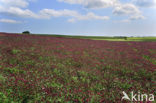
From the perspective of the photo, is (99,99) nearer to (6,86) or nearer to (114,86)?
(114,86)

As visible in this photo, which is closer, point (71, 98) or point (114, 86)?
point (71, 98)

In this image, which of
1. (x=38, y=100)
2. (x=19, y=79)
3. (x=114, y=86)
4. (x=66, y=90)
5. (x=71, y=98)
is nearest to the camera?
(x=38, y=100)

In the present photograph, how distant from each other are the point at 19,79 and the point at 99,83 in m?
4.12

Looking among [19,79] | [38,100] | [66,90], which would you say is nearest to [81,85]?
[66,90]

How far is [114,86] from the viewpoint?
614 cm

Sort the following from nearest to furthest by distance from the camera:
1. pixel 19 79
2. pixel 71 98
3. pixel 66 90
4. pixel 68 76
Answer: pixel 71 98 < pixel 66 90 < pixel 19 79 < pixel 68 76

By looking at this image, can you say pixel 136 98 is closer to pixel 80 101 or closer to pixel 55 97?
pixel 80 101

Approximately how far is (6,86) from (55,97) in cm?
225

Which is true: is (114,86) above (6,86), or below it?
below

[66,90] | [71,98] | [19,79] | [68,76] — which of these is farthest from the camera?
[68,76]

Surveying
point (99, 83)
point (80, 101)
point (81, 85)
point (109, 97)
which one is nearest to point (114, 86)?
point (99, 83)

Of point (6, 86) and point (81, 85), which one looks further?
point (81, 85)

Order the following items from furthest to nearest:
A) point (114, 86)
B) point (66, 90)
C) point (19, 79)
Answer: point (114, 86), point (19, 79), point (66, 90)

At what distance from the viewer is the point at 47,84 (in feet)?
18.3
